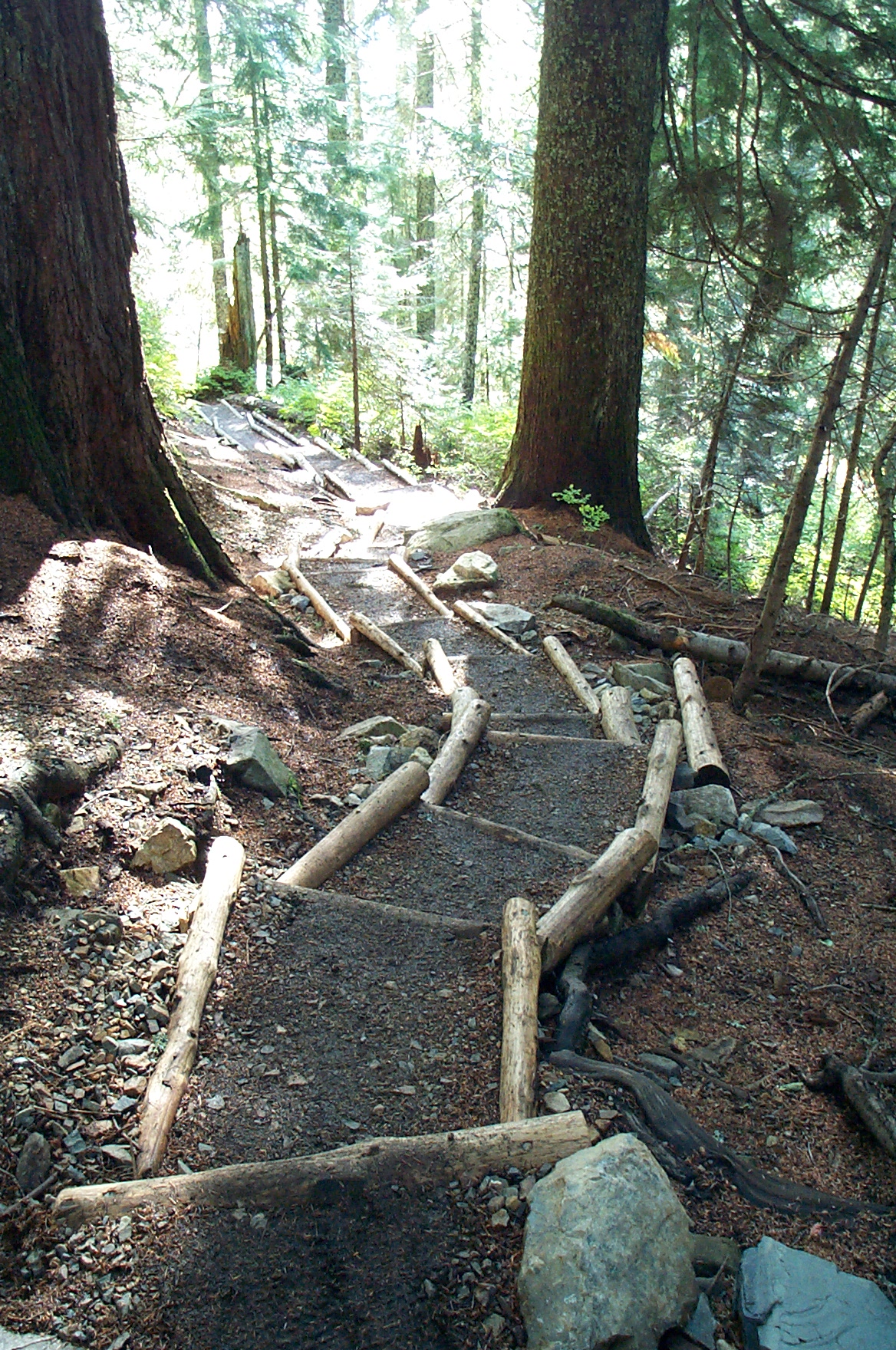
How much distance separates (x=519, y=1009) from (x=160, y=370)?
12.9m

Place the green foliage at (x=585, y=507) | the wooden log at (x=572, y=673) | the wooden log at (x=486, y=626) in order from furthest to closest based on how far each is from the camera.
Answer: the green foliage at (x=585, y=507) → the wooden log at (x=486, y=626) → the wooden log at (x=572, y=673)

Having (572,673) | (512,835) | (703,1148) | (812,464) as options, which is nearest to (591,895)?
(512,835)

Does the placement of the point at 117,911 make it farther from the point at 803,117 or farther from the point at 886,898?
the point at 803,117

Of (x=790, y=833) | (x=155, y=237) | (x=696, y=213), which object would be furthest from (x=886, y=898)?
(x=155, y=237)

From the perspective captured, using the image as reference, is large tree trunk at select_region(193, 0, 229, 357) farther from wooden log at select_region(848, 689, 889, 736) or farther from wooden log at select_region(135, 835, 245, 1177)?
wooden log at select_region(135, 835, 245, 1177)

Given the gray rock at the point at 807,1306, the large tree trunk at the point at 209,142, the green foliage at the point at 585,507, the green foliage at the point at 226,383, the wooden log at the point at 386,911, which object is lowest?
the gray rock at the point at 807,1306

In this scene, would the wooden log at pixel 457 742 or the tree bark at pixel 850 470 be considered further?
the tree bark at pixel 850 470

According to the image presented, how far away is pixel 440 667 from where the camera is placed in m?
6.27

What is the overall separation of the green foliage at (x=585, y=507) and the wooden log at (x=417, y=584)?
1.84 metres

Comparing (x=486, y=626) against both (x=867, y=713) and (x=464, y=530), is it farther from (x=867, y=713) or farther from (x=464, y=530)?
(x=867, y=713)

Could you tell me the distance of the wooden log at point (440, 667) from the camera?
5.99 meters

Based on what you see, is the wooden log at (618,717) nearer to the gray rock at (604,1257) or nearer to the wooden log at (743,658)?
the wooden log at (743,658)

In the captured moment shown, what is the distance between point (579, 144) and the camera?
8.59 metres

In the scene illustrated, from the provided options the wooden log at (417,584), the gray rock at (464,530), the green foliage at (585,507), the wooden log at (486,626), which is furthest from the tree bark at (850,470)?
the wooden log at (417,584)
